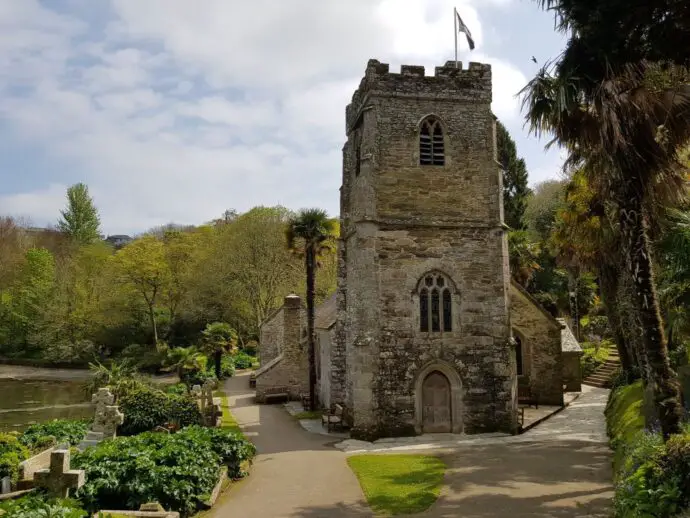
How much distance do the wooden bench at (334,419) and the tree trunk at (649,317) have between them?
13.5 metres

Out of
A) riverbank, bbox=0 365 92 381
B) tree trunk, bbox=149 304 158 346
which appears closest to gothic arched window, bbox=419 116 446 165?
tree trunk, bbox=149 304 158 346

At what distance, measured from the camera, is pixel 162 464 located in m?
13.2

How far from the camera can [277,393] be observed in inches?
1283

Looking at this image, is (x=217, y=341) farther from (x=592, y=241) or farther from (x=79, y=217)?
(x=79, y=217)

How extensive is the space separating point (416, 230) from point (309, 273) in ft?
27.2

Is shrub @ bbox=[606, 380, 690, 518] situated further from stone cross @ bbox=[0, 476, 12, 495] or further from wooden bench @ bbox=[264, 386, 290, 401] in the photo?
wooden bench @ bbox=[264, 386, 290, 401]

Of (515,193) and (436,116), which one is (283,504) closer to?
(436,116)

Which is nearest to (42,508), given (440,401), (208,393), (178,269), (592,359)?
(208,393)

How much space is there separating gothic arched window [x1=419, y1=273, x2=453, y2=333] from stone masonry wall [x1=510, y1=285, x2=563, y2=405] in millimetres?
8019

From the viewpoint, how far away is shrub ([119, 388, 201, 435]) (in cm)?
2095

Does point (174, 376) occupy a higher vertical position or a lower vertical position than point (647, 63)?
lower

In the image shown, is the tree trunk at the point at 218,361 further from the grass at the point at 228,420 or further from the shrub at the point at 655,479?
the shrub at the point at 655,479

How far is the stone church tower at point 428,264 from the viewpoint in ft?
66.1

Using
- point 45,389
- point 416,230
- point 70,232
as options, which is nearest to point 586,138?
point 416,230
